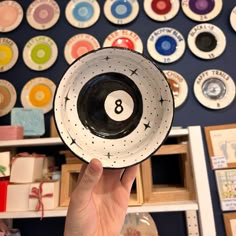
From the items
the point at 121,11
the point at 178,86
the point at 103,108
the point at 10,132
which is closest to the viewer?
the point at 103,108

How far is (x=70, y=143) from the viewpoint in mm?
520

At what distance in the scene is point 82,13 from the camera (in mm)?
1334

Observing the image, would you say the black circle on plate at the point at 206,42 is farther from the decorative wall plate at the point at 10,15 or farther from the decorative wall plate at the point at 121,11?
the decorative wall plate at the point at 10,15

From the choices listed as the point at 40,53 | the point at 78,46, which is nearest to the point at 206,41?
the point at 78,46

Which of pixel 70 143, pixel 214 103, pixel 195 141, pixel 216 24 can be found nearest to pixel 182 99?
pixel 214 103

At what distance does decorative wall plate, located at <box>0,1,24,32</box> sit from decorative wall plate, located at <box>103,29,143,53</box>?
0.51 meters

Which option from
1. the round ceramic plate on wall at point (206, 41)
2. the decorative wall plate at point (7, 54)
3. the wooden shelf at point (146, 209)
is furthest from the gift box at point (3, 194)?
the round ceramic plate on wall at point (206, 41)

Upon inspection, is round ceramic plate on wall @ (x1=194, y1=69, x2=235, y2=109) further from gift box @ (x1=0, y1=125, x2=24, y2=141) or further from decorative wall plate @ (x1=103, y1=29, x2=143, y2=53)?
gift box @ (x1=0, y1=125, x2=24, y2=141)

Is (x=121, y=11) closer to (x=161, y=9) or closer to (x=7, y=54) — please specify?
(x=161, y=9)

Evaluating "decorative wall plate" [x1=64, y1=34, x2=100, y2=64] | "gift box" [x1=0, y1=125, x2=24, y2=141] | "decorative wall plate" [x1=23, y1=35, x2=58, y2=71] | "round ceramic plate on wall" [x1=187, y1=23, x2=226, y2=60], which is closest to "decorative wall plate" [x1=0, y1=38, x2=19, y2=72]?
"decorative wall plate" [x1=23, y1=35, x2=58, y2=71]

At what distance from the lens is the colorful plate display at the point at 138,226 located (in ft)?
3.08

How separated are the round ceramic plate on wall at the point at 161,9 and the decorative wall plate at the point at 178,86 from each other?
298 millimetres

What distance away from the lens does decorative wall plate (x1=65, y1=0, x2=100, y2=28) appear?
51.9 inches

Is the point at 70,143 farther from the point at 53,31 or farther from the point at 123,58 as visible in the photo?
the point at 53,31
